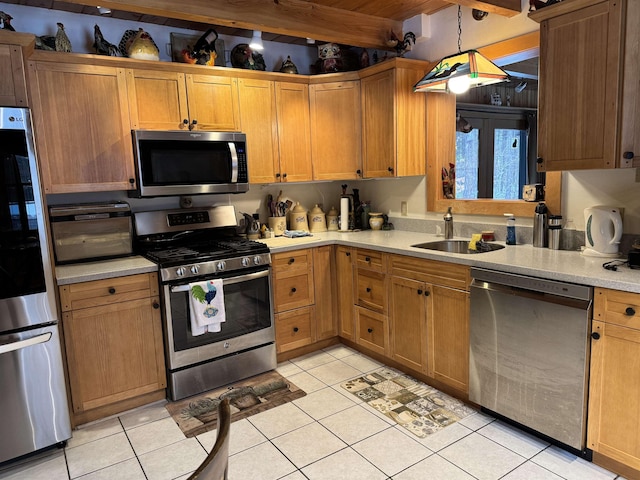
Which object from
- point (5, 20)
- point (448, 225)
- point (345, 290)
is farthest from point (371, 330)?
point (5, 20)

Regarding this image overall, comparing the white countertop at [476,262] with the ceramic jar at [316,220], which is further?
the ceramic jar at [316,220]

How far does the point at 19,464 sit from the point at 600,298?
3.07 metres

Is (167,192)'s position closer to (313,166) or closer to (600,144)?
(313,166)

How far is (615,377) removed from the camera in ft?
6.48

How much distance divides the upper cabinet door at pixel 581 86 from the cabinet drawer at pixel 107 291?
2483 mm

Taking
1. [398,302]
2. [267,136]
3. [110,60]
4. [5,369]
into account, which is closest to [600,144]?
[398,302]

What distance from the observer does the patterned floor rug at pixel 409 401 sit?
2543 millimetres

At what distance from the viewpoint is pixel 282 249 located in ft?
10.9

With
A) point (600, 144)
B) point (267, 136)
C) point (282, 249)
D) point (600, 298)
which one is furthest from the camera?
point (267, 136)

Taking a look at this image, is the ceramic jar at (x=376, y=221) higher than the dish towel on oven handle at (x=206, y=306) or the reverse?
higher

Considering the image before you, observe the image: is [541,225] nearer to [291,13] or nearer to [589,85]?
[589,85]

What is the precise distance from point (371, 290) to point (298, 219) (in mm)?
1050

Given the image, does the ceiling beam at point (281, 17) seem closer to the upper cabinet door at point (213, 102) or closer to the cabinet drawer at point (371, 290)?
the upper cabinet door at point (213, 102)

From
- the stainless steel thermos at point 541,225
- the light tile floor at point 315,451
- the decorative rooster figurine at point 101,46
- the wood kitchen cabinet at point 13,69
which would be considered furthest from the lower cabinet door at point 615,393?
the decorative rooster figurine at point 101,46
